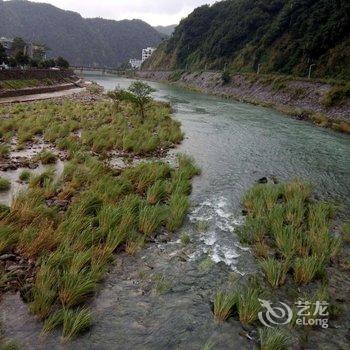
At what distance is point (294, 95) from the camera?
45.1 metres

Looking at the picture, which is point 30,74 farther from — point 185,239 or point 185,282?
point 185,282

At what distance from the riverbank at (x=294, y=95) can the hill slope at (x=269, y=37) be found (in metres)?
7.23

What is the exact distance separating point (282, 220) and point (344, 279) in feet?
7.93

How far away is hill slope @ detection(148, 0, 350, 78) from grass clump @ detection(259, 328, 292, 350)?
5051cm

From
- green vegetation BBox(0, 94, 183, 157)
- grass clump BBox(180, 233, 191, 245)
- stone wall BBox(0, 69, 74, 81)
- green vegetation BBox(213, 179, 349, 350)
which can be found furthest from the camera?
stone wall BBox(0, 69, 74, 81)

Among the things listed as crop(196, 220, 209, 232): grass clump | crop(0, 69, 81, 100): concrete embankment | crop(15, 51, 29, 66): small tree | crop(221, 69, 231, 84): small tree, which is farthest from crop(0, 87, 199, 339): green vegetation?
crop(221, 69, 231, 84): small tree

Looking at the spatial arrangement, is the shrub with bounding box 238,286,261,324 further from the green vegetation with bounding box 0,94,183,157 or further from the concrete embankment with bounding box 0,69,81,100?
the concrete embankment with bounding box 0,69,81,100

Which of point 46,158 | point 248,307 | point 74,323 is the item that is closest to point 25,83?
point 46,158

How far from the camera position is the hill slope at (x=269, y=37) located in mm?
55312

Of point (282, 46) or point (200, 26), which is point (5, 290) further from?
point (200, 26)

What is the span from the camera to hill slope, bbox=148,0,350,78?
5531cm

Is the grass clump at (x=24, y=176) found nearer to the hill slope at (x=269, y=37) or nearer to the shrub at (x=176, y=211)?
the shrub at (x=176, y=211)

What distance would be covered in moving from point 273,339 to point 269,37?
3260 inches

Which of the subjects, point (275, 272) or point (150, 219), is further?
point (150, 219)
